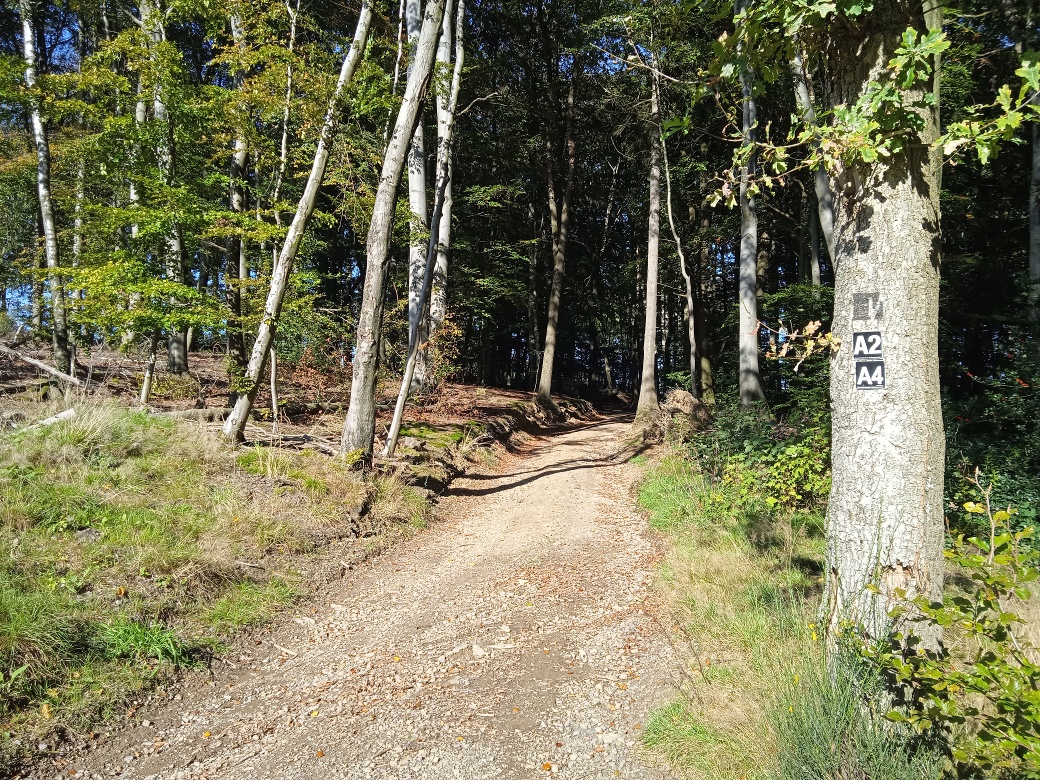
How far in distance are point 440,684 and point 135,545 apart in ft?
9.75

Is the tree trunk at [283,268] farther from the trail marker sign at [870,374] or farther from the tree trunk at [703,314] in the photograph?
the tree trunk at [703,314]

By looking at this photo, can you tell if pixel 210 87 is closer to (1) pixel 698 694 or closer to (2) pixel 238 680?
(2) pixel 238 680

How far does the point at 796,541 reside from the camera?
5.29 metres

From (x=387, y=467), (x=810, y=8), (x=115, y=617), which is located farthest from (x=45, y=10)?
(x=810, y=8)

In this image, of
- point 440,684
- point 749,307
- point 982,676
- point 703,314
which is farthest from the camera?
point 703,314

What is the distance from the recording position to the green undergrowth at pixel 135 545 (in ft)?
10.8

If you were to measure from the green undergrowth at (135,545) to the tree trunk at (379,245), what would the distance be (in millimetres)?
739

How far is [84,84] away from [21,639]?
9.64 m

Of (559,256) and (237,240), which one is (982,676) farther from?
(559,256)

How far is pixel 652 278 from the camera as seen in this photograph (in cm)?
1422

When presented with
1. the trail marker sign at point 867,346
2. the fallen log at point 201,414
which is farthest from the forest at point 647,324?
the fallen log at point 201,414

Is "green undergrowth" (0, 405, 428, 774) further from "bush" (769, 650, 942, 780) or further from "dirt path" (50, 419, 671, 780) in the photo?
"bush" (769, 650, 942, 780)

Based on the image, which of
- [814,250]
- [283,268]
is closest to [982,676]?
[283,268]

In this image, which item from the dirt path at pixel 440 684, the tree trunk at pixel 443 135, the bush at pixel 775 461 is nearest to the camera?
the dirt path at pixel 440 684
